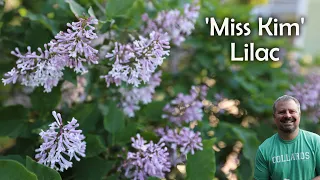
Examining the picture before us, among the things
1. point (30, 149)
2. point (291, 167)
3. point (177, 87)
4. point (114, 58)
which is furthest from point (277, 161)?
point (177, 87)

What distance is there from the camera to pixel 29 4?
9.39ft

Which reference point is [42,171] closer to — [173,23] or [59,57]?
[59,57]

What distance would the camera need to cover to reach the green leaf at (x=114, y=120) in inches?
69.7

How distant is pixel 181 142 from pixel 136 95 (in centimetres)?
30

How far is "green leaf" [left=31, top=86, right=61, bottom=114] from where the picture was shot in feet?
5.90

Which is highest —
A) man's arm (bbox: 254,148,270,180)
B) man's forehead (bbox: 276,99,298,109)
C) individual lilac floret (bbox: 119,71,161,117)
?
individual lilac floret (bbox: 119,71,161,117)

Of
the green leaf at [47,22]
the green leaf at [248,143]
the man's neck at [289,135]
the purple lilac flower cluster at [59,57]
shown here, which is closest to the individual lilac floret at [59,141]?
the purple lilac flower cluster at [59,57]

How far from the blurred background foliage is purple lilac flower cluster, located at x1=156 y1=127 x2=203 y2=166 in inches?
2.7

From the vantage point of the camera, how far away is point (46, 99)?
70.9 inches

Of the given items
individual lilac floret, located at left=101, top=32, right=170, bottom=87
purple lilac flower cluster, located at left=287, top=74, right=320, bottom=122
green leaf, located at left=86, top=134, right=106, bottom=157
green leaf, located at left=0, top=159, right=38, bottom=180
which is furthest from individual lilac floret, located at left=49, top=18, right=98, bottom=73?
purple lilac flower cluster, located at left=287, top=74, right=320, bottom=122

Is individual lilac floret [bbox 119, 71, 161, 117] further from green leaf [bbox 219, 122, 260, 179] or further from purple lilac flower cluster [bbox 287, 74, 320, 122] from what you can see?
purple lilac flower cluster [bbox 287, 74, 320, 122]

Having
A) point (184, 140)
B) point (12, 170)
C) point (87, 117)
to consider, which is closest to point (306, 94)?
point (184, 140)

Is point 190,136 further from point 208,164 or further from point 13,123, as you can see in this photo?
point 13,123

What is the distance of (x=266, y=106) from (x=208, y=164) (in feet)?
2.80
